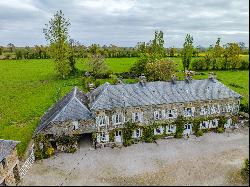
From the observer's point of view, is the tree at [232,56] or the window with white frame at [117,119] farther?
the tree at [232,56]

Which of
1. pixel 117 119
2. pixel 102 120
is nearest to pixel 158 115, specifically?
pixel 117 119

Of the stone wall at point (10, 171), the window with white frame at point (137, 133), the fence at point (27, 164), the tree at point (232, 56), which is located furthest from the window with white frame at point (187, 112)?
the tree at point (232, 56)

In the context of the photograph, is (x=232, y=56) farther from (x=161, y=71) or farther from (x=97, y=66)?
(x=97, y=66)

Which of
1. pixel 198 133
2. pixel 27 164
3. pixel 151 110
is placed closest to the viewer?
pixel 27 164

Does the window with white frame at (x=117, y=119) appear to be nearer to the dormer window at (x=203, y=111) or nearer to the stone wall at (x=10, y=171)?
the dormer window at (x=203, y=111)

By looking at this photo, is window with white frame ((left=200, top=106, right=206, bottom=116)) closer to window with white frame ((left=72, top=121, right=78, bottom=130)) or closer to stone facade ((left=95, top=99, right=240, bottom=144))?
stone facade ((left=95, top=99, right=240, bottom=144))

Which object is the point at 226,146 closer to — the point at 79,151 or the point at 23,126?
the point at 79,151
